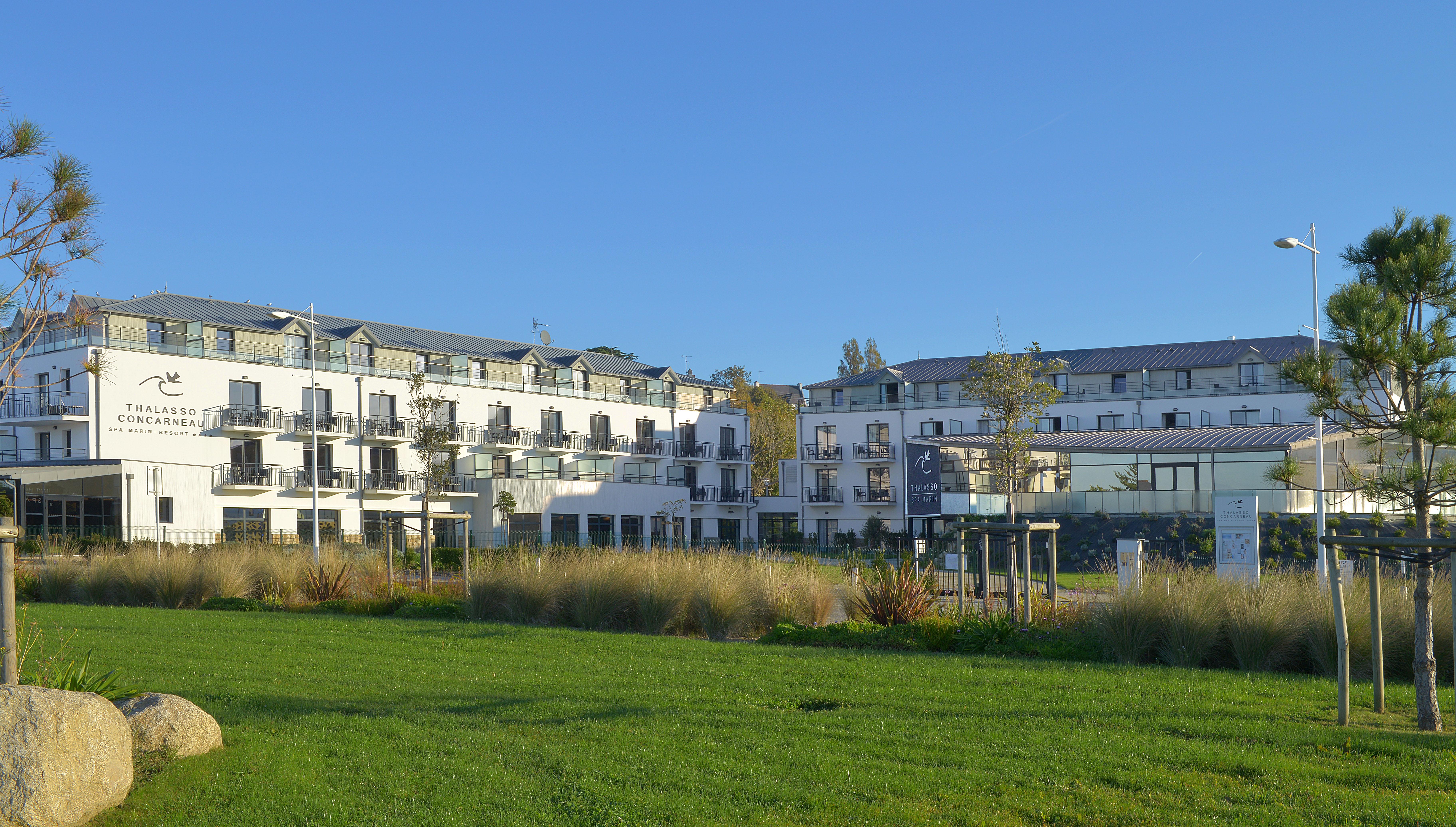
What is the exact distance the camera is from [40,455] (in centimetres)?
4728

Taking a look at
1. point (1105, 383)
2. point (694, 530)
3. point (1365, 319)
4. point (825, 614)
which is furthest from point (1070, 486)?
point (1365, 319)

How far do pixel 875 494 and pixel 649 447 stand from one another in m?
13.3

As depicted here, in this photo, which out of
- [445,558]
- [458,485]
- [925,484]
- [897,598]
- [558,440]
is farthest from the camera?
[558,440]

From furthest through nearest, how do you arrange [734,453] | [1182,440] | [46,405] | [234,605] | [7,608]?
1. [734,453]
2. [46,405]
3. [1182,440]
4. [234,605]
5. [7,608]

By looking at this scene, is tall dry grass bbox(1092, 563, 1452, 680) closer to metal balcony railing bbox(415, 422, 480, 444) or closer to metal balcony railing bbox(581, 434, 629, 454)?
metal balcony railing bbox(415, 422, 480, 444)

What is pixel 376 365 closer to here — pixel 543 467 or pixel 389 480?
pixel 389 480

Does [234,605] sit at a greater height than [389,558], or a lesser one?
lesser

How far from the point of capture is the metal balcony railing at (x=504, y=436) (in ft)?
194

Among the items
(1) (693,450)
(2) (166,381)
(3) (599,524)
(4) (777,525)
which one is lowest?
(4) (777,525)

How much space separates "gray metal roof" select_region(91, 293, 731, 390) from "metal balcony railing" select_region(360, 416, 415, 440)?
12.9 feet

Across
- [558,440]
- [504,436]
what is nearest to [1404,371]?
[504,436]

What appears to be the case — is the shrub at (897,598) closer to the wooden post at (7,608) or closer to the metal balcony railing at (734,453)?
the wooden post at (7,608)

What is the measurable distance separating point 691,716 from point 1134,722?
3163 mm

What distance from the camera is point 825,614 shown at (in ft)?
51.0
